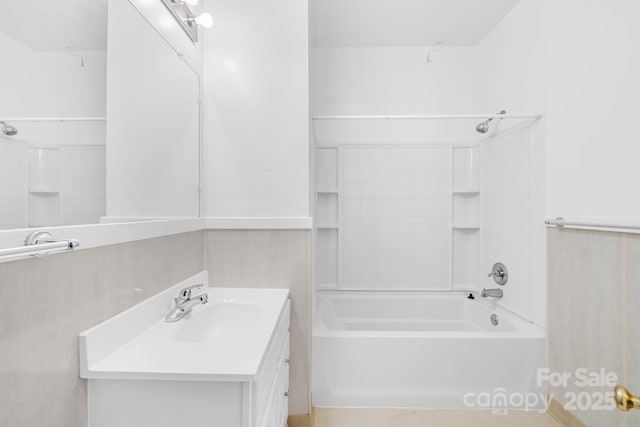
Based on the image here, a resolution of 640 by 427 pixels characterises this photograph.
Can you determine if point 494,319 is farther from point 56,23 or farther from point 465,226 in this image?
point 56,23

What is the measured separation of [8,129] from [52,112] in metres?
0.12

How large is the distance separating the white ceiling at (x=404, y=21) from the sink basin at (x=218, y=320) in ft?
6.52

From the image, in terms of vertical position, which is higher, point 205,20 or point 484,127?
point 205,20

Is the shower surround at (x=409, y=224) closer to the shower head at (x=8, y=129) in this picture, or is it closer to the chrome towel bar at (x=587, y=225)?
the chrome towel bar at (x=587, y=225)

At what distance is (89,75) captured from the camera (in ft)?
2.60

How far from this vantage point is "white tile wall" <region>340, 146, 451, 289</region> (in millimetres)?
2711

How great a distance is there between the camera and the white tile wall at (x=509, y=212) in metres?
2.05

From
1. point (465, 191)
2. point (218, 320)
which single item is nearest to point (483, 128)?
point (465, 191)

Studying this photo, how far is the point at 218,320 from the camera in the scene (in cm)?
132

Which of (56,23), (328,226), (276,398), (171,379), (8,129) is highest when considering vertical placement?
(56,23)

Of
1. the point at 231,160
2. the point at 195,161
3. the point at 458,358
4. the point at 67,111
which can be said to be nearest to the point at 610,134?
the point at 458,358

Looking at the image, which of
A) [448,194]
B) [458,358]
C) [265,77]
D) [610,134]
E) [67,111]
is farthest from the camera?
[448,194]

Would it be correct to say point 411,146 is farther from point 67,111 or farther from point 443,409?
point 67,111

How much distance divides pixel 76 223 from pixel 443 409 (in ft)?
6.69
